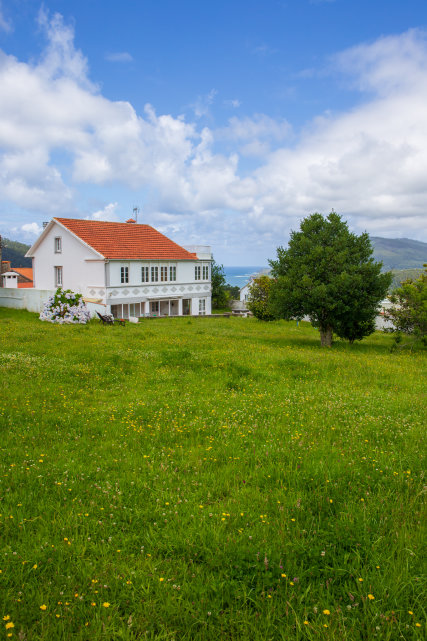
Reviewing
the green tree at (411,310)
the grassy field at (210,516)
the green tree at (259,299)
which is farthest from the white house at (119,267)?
the grassy field at (210,516)

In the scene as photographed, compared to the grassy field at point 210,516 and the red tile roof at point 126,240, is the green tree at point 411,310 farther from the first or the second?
the red tile roof at point 126,240

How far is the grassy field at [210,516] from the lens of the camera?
370cm

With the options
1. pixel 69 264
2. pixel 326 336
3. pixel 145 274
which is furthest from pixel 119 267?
pixel 326 336

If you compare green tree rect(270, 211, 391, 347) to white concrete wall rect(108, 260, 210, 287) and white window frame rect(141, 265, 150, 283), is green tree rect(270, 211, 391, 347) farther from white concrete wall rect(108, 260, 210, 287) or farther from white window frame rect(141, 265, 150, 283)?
white window frame rect(141, 265, 150, 283)

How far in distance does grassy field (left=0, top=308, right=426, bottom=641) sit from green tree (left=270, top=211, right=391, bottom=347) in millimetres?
14086

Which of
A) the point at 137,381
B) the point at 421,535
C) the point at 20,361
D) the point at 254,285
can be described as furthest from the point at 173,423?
the point at 254,285

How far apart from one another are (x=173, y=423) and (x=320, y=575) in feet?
15.5

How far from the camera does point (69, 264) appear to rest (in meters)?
42.9

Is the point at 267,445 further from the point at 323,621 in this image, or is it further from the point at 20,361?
the point at 20,361

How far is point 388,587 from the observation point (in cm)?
390

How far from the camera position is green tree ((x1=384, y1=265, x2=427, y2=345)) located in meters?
23.6

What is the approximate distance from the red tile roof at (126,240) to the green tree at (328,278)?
834 inches

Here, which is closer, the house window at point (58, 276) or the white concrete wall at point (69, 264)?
the white concrete wall at point (69, 264)

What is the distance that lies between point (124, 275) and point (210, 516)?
38885 mm
